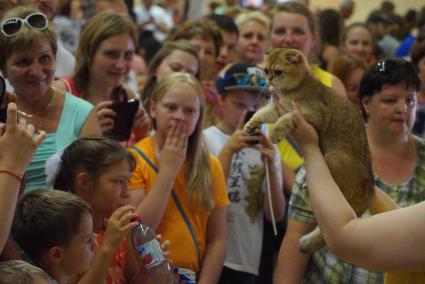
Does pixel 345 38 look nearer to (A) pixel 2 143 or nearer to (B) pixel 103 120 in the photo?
(B) pixel 103 120

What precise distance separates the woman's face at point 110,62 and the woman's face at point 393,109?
1231mm

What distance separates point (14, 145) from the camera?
1915 millimetres

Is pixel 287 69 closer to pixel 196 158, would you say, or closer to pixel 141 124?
pixel 196 158

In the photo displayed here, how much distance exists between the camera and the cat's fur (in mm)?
2168

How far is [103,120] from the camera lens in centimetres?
298

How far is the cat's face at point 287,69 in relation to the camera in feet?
7.21

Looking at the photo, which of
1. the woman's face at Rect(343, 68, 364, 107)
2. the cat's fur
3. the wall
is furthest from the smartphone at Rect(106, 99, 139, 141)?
the wall

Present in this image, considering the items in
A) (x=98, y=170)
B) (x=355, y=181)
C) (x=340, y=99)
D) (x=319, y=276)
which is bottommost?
(x=319, y=276)

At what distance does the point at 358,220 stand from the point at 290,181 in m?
1.86

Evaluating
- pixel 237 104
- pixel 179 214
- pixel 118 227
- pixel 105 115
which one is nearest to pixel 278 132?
pixel 118 227

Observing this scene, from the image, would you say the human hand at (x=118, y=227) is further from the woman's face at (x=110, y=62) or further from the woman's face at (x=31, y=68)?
the woman's face at (x=110, y=62)

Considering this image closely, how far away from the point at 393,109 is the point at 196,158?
851 mm

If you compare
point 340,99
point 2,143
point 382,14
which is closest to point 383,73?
point 340,99

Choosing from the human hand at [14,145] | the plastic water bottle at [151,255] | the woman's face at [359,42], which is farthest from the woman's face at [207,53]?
the human hand at [14,145]
